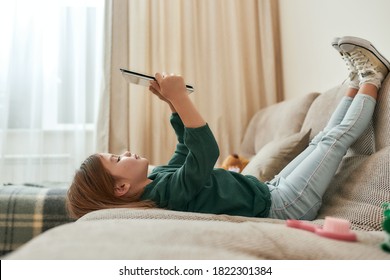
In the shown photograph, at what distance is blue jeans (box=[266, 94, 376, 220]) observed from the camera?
1174 millimetres

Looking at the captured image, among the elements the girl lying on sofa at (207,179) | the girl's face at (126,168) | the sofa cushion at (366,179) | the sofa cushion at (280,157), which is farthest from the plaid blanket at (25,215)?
the sofa cushion at (366,179)

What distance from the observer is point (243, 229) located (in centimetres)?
67

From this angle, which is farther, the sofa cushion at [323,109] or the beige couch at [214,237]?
the sofa cushion at [323,109]

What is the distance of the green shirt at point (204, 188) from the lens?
3.52ft

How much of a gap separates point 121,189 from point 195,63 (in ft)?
5.51

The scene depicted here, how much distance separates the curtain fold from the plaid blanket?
1056 millimetres

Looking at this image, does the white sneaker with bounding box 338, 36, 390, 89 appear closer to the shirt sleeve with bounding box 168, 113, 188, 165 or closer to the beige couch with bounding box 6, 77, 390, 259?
the beige couch with bounding box 6, 77, 390, 259

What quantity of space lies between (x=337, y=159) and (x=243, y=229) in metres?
0.70

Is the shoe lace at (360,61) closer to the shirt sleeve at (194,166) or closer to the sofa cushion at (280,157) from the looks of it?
the sofa cushion at (280,157)

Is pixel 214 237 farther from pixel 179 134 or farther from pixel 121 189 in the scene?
pixel 179 134

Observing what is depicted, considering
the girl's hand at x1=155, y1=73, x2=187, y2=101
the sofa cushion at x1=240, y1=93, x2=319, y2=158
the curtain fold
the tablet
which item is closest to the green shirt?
the girl's hand at x1=155, y1=73, x2=187, y2=101

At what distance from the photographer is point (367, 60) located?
1306 millimetres

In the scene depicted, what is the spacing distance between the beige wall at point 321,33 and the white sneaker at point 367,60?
0.23 m
